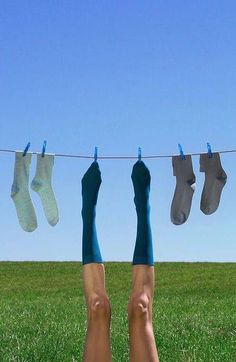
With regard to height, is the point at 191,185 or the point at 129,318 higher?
the point at 191,185

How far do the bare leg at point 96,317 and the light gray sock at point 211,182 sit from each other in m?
1.99

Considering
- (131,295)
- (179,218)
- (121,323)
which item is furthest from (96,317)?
(121,323)

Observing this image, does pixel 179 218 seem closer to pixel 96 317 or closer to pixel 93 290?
pixel 93 290

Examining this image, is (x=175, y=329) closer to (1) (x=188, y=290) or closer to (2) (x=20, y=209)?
(2) (x=20, y=209)

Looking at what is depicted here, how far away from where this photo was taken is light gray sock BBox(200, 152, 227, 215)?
8.23 meters

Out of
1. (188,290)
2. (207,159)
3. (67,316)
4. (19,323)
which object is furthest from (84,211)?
(188,290)

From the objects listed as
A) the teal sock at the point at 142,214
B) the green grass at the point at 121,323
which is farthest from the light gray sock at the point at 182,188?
the green grass at the point at 121,323

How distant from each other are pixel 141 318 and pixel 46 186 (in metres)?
2.17

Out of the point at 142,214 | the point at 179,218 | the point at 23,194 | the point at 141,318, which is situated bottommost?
the point at 141,318

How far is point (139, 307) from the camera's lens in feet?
21.4

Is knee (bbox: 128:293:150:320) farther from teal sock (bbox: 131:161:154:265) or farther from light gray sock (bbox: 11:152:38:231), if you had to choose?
light gray sock (bbox: 11:152:38:231)

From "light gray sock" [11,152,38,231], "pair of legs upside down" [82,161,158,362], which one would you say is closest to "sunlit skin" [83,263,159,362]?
"pair of legs upside down" [82,161,158,362]

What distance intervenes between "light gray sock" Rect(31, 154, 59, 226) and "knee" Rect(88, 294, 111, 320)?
165cm

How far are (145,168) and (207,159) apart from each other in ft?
4.26
